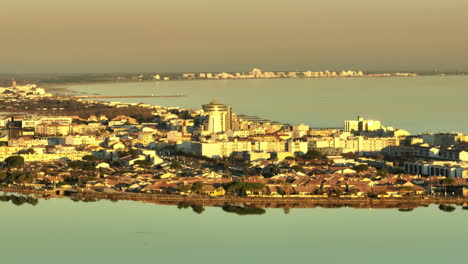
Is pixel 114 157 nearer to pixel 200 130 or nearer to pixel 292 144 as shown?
pixel 292 144

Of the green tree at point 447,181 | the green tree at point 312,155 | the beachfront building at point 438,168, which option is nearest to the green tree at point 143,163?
the green tree at point 312,155

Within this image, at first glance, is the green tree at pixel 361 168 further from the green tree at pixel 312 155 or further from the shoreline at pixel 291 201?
the shoreline at pixel 291 201

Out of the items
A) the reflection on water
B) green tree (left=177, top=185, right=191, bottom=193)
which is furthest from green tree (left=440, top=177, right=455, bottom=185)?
the reflection on water

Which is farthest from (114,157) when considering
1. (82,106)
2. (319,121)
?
(82,106)

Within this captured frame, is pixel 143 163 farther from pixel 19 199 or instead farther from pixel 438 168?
pixel 438 168

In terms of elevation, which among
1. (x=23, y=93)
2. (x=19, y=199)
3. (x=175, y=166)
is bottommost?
(x=19, y=199)

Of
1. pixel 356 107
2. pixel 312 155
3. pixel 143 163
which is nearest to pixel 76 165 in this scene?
pixel 143 163
